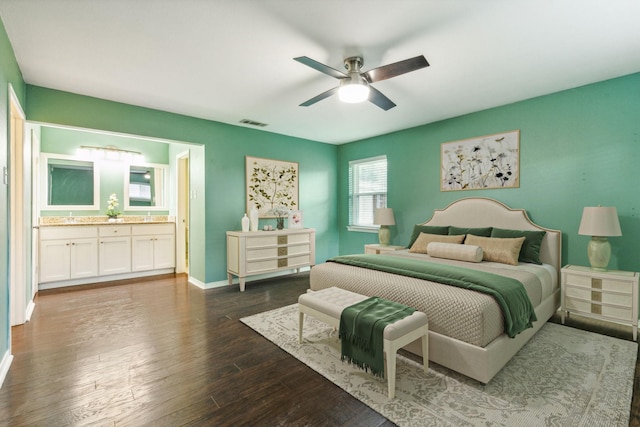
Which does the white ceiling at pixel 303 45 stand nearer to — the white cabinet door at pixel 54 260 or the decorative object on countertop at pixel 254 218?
the decorative object on countertop at pixel 254 218

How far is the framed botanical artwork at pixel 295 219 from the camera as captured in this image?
210 inches

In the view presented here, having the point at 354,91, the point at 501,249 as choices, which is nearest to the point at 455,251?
the point at 501,249

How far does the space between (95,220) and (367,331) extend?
5.33m

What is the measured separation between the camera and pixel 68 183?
16.3 feet

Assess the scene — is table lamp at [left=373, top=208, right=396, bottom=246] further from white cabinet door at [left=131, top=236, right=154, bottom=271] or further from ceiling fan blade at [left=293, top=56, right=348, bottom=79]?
white cabinet door at [left=131, top=236, right=154, bottom=271]

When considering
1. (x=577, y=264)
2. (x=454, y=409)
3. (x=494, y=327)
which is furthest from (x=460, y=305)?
(x=577, y=264)

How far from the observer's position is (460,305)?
2.05 m

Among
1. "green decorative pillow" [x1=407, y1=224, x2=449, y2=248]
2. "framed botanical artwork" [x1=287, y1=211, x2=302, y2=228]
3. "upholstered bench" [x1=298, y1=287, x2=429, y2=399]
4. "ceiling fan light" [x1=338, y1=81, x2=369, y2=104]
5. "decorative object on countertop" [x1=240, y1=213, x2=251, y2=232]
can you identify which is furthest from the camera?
"framed botanical artwork" [x1=287, y1=211, x2=302, y2=228]

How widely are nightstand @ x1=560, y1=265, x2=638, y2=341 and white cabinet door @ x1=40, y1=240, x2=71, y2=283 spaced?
21.5ft

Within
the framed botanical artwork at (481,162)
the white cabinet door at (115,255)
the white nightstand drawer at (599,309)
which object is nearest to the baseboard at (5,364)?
the white cabinet door at (115,255)

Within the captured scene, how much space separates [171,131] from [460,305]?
4.13 meters

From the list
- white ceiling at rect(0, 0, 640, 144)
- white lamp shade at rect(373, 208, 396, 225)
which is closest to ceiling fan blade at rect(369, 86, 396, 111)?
white ceiling at rect(0, 0, 640, 144)

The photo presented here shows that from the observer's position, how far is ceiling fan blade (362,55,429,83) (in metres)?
2.15

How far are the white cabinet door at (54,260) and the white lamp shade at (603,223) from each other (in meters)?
6.74
